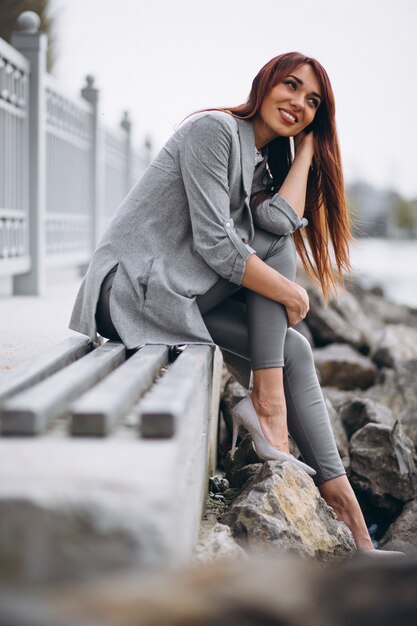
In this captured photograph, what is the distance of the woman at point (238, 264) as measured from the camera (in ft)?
9.85

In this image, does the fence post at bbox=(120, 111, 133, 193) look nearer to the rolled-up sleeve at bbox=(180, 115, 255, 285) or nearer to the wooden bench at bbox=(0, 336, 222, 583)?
the rolled-up sleeve at bbox=(180, 115, 255, 285)

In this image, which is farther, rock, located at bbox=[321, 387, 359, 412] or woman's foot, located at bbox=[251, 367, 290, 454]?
rock, located at bbox=[321, 387, 359, 412]

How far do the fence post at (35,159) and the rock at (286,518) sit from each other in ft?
13.6

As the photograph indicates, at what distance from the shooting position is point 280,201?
316 cm

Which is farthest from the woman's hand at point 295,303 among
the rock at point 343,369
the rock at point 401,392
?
the rock at point 343,369

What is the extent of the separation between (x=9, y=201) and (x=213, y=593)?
201 inches

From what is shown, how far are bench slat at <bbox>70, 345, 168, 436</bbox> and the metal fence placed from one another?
3785mm

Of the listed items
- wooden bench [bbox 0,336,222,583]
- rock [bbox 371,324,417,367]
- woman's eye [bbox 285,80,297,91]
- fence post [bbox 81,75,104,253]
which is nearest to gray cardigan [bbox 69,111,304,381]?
woman's eye [bbox 285,80,297,91]

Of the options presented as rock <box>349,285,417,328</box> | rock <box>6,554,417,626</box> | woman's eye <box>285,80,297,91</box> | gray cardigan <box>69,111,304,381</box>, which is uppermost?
woman's eye <box>285,80,297,91</box>

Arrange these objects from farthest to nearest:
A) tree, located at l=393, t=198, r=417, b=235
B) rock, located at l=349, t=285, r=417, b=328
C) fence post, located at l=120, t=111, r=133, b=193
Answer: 1. tree, located at l=393, t=198, r=417, b=235
2. fence post, located at l=120, t=111, r=133, b=193
3. rock, located at l=349, t=285, r=417, b=328

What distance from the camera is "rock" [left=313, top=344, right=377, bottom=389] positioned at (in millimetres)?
6113

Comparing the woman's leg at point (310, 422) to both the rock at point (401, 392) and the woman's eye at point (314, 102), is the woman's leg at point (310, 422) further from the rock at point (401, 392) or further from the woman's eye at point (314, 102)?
the rock at point (401, 392)

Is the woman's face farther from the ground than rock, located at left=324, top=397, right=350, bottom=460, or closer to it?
farther from the ground

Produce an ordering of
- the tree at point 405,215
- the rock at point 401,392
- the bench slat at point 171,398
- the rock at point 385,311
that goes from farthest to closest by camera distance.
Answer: the tree at point 405,215 < the rock at point 385,311 < the rock at point 401,392 < the bench slat at point 171,398
